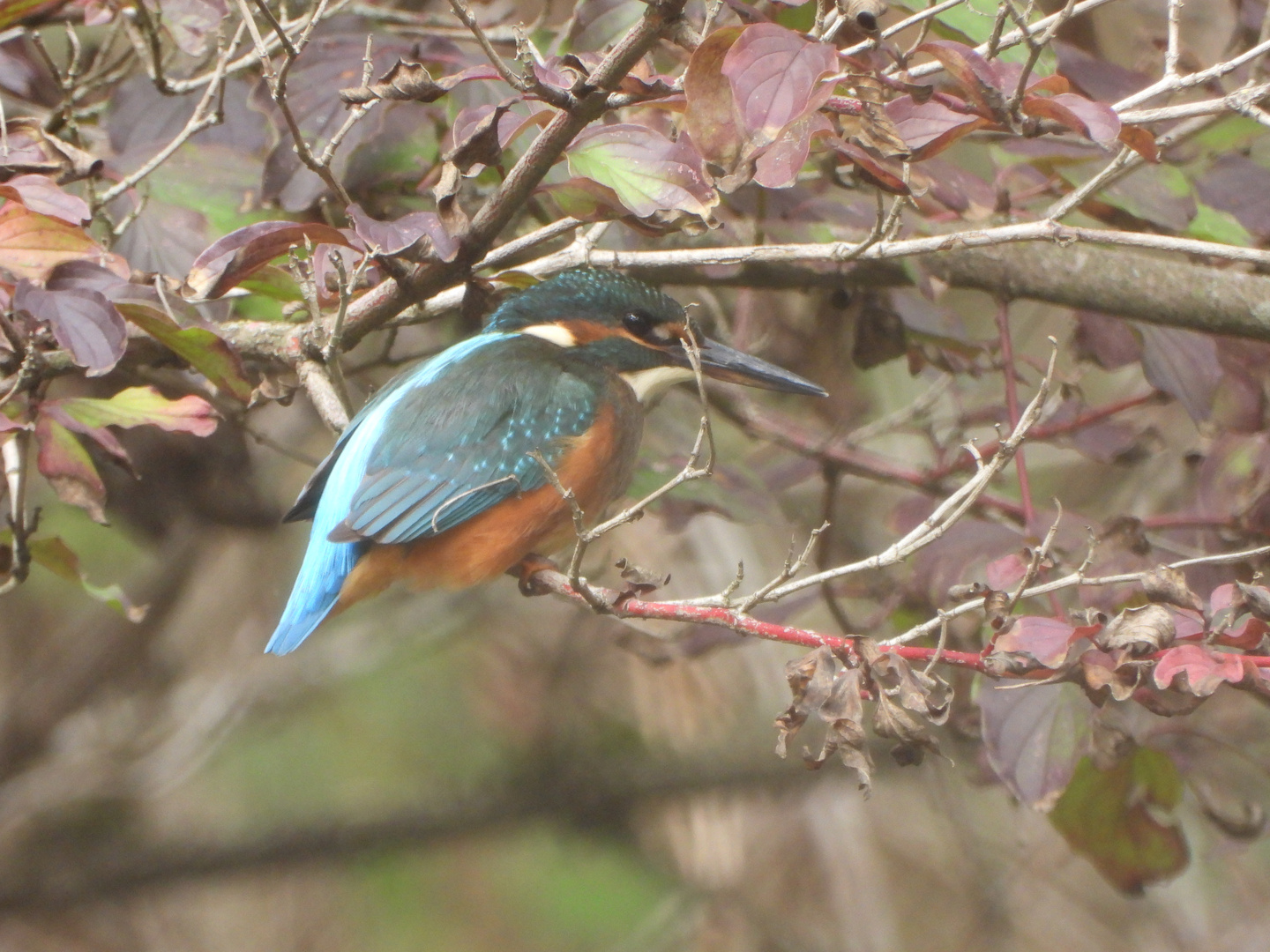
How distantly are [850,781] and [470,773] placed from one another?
1.30 meters

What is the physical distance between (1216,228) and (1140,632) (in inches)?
41.3

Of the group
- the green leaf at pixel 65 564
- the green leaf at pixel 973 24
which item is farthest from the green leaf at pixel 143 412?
the green leaf at pixel 973 24

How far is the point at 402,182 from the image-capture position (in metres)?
1.98

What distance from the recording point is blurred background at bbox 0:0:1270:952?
2602mm

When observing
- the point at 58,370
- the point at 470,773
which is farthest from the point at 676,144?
the point at 470,773

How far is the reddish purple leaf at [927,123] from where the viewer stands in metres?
1.22

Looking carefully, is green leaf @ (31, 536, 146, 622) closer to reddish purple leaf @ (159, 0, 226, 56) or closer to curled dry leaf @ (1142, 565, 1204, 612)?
reddish purple leaf @ (159, 0, 226, 56)

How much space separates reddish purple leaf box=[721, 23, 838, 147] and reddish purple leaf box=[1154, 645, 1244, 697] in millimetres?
555

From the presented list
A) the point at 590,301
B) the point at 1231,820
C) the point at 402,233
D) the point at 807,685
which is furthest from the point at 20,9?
the point at 1231,820

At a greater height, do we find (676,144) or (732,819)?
(676,144)

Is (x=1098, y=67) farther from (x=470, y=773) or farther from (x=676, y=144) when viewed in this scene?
(x=470, y=773)

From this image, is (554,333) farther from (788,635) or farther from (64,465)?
(788,635)

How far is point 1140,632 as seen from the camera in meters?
1.08

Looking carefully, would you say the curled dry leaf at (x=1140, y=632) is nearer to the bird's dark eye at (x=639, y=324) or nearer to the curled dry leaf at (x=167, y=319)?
the curled dry leaf at (x=167, y=319)
